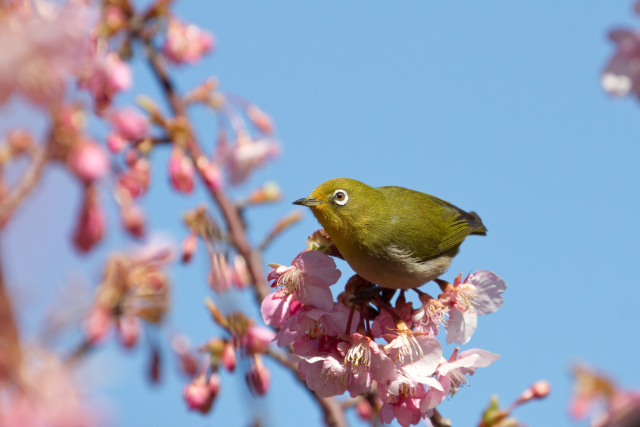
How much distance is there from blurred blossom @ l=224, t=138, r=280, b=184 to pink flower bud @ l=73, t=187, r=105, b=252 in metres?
1.83

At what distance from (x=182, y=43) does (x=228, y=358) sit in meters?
2.90

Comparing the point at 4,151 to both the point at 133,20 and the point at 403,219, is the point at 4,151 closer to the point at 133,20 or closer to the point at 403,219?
the point at 403,219

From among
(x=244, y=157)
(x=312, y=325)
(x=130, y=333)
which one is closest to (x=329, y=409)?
(x=312, y=325)

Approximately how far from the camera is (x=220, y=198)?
12.5 feet

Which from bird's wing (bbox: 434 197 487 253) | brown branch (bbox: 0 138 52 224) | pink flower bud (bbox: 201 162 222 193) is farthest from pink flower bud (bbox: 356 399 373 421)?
brown branch (bbox: 0 138 52 224)

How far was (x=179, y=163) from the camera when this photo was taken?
4246mm

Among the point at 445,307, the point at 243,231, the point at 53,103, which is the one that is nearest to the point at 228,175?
the point at 243,231

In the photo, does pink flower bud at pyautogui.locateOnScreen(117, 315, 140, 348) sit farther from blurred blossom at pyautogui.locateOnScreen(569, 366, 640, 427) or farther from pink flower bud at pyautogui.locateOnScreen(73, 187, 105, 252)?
blurred blossom at pyautogui.locateOnScreen(569, 366, 640, 427)

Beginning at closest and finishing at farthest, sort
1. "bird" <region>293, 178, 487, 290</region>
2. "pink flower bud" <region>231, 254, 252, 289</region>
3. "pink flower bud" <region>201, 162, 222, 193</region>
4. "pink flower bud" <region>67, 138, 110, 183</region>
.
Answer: "pink flower bud" <region>67, 138, 110, 183</region>, "bird" <region>293, 178, 487, 290</region>, "pink flower bud" <region>201, 162, 222, 193</region>, "pink flower bud" <region>231, 254, 252, 289</region>

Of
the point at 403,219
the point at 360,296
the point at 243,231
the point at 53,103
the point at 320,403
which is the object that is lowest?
the point at 320,403

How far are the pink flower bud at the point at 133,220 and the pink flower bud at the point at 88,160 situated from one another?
2.77ft

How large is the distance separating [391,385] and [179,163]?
2471mm

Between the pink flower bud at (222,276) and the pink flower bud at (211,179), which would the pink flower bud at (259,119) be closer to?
the pink flower bud at (211,179)

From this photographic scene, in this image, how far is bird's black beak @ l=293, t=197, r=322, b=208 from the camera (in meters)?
3.02
